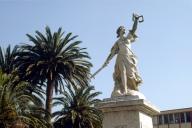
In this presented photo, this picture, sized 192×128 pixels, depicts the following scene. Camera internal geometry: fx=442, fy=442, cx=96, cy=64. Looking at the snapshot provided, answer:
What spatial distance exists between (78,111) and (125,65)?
29.5 m

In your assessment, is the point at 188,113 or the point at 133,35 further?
the point at 188,113

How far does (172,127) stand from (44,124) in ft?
122

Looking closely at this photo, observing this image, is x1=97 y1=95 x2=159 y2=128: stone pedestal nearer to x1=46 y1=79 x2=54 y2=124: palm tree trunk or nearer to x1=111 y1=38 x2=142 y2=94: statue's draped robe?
x1=111 y1=38 x2=142 y2=94: statue's draped robe

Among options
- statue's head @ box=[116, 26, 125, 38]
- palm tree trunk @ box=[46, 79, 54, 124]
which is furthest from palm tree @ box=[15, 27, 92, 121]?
statue's head @ box=[116, 26, 125, 38]

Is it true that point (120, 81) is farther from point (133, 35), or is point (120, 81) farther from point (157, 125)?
point (157, 125)

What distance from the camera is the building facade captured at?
68125 millimetres

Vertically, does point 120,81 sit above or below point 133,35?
below

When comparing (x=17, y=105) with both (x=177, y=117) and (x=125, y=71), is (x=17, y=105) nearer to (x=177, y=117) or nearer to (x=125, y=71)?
(x=125, y=71)

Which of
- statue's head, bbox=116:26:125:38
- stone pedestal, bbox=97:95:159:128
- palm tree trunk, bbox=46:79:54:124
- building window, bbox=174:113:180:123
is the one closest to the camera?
stone pedestal, bbox=97:95:159:128

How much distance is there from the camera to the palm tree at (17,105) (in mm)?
34375

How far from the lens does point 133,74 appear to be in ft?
46.5

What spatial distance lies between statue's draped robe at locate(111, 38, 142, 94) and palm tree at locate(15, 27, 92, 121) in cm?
2547

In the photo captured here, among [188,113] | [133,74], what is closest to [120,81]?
[133,74]

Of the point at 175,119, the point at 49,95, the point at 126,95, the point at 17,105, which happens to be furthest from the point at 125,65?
the point at 175,119
